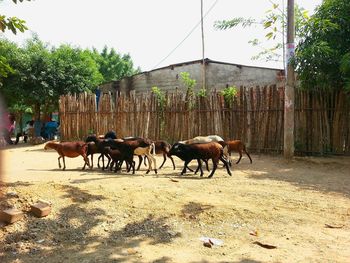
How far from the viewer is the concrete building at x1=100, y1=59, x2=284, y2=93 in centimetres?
1853

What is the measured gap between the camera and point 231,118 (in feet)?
39.2

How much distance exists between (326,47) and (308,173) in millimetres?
3285

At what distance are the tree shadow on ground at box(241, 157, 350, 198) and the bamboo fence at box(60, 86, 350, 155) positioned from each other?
0.93m

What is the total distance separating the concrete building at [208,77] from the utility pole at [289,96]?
7.81 meters

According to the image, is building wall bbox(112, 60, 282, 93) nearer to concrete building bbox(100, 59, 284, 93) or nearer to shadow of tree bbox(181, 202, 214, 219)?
concrete building bbox(100, 59, 284, 93)

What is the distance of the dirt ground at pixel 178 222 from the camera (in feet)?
12.5

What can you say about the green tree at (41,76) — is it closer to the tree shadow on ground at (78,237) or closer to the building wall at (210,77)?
the building wall at (210,77)

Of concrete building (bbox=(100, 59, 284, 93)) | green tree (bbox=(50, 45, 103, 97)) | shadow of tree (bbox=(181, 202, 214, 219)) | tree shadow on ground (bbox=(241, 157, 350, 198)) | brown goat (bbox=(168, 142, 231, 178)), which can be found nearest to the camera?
shadow of tree (bbox=(181, 202, 214, 219))

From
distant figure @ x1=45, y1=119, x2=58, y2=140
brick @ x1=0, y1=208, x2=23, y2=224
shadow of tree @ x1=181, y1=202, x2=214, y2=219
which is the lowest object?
shadow of tree @ x1=181, y1=202, x2=214, y2=219

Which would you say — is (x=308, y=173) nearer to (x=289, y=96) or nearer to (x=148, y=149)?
(x=289, y=96)

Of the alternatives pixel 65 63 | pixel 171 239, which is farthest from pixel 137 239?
pixel 65 63

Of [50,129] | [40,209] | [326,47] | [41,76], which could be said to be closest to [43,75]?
[41,76]

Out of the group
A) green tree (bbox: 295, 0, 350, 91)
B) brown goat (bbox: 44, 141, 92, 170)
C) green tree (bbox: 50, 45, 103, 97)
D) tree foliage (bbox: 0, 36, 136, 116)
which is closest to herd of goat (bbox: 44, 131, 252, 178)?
brown goat (bbox: 44, 141, 92, 170)

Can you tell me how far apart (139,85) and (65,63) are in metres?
4.73
